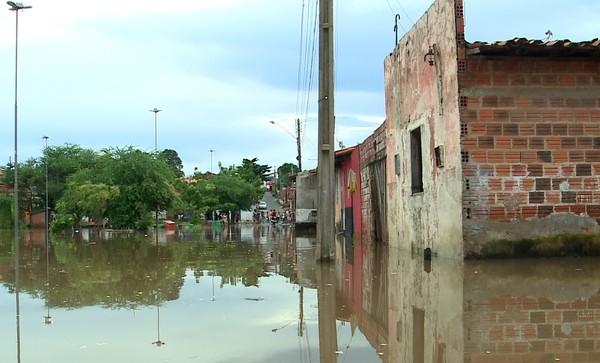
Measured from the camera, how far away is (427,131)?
560 inches

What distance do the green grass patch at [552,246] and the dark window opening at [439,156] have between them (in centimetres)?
198

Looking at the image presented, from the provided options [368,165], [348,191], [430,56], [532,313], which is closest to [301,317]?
[532,313]

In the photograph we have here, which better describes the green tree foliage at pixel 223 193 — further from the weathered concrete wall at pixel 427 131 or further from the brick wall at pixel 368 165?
the weathered concrete wall at pixel 427 131

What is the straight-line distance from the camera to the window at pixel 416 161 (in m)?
15.6

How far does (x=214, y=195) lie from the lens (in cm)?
7450

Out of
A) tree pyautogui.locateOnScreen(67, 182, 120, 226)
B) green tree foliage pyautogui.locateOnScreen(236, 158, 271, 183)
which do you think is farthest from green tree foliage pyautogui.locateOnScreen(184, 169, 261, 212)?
tree pyautogui.locateOnScreen(67, 182, 120, 226)

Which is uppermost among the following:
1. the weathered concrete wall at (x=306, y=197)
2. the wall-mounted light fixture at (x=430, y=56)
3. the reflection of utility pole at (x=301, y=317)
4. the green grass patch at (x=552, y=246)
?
the wall-mounted light fixture at (x=430, y=56)

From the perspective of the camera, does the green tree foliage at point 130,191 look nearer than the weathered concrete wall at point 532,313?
No

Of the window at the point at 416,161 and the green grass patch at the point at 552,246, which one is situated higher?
the window at the point at 416,161

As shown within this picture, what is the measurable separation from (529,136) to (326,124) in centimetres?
387

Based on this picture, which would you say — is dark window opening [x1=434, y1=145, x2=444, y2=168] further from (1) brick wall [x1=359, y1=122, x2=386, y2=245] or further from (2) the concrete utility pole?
(1) brick wall [x1=359, y1=122, x2=386, y2=245]

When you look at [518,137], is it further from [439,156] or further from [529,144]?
[439,156]

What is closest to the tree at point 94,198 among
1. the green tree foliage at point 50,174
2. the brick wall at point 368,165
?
the green tree foliage at point 50,174

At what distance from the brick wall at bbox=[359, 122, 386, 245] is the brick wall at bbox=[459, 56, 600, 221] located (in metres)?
7.55
